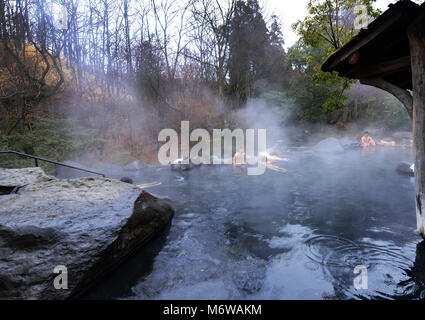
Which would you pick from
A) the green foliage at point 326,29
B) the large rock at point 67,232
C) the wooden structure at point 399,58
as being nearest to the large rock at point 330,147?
the green foliage at point 326,29

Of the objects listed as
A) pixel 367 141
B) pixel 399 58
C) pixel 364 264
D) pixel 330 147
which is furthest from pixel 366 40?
pixel 367 141

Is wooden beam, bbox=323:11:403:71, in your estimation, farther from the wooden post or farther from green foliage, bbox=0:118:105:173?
green foliage, bbox=0:118:105:173

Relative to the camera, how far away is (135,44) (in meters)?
15.2

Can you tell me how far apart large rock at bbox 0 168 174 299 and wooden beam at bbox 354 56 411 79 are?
4.18 meters

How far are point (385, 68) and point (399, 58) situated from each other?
0.20 metres

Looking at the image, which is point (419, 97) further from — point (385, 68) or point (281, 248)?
point (281, 248)

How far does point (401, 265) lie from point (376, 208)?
111 inches

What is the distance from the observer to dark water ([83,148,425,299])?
2920mm

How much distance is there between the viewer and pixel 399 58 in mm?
3543

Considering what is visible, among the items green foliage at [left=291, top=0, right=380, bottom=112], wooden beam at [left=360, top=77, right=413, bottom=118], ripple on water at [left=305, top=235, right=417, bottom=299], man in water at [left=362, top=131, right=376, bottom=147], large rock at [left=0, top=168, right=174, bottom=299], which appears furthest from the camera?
man in water at [left=362, top=131, right=376, bottom=147]

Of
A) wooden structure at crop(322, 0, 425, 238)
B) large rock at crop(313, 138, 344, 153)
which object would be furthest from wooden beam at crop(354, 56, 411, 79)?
large rock at crop(313, 138, 344, 153)

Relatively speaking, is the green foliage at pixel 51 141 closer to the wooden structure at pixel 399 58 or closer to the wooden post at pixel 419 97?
the wooden structure at pixel 399 58

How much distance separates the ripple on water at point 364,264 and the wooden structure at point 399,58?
0.66 m

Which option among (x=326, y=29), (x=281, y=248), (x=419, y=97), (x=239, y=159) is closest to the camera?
(x=419, y=97)
